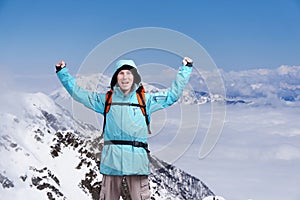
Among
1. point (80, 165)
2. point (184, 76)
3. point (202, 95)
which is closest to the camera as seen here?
point (184, 76)

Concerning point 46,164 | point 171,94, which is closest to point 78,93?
point 171,94

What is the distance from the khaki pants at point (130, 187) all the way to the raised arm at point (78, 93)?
199 millimetres

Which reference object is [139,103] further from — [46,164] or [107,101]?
[46,164]

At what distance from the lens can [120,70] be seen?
1688 millimetres

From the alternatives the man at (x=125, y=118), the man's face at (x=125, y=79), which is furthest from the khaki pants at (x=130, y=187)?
the man's face at (x=125, y=79)

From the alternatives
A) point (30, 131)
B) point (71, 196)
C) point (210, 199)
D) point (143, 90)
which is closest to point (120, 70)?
point (143, 90)

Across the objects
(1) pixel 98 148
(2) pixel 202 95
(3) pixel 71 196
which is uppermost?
(2) pixel 202 95

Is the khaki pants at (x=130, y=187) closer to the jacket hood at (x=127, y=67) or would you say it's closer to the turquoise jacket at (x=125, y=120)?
the turquoise jacket at (x=125, y=120)

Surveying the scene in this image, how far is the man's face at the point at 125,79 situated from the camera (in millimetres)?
1685

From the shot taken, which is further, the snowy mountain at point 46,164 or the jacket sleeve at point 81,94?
the snowy mountain at point 46,164

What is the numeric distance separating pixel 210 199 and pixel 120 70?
954mm

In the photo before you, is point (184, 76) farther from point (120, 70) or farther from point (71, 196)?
point (71, 196)

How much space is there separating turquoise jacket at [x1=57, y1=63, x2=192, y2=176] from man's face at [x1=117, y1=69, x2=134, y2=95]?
24 mm

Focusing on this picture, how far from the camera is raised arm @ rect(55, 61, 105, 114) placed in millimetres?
1697
